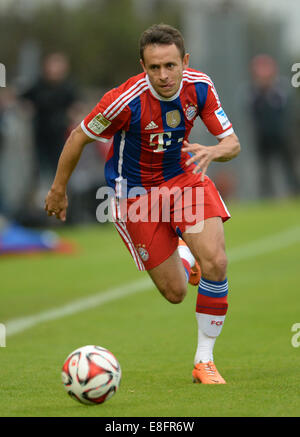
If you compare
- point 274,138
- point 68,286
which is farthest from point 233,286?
point 274,138

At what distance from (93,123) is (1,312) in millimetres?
4045

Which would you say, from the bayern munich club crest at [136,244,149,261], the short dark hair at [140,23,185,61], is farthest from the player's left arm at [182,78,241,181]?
the bayern munich club crest at [136,244,149,261]

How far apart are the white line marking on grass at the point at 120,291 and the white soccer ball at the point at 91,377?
3332 mm

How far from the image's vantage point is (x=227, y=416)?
5.33 meters

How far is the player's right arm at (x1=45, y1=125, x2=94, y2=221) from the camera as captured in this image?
7.00 meters

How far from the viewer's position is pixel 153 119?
7.04 m

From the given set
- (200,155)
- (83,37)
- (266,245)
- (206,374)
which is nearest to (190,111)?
(200,155)

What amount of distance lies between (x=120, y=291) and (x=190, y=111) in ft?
17.3

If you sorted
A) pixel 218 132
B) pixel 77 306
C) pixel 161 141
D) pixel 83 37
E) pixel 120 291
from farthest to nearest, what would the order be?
pixel 83 37, pixel 120 291, pixel 77 306, pixel 161 141, pixel 218 132

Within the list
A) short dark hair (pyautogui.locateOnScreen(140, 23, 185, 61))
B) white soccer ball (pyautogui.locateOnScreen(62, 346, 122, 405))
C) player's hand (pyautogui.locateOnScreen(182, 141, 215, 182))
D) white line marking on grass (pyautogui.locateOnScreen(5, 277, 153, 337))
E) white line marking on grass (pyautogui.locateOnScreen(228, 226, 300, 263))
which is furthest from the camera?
white line marking on grass (pyautogui.locateOnScreen(228, 226, 300, 263))

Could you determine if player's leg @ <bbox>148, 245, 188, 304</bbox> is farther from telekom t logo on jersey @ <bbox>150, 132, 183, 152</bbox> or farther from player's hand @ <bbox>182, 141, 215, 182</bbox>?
player's hand @ <bbox>182, 141, 215, 182</bbox>

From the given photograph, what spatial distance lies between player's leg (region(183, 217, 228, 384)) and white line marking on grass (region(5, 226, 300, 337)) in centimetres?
271

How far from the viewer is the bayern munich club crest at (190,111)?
7.04m

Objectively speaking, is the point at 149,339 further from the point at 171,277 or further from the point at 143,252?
the point at 143,252
